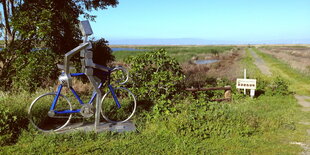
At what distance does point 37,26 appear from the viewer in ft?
25.6

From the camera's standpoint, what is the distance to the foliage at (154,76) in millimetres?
7980

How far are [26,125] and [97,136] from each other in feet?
5.09

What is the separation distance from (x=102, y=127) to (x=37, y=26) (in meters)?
3.63

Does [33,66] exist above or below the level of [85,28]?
below

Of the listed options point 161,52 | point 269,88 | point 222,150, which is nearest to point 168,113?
point 222,150

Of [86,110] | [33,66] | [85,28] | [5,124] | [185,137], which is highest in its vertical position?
[85,28]

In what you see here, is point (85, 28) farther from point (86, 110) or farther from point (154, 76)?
point (154, 76)

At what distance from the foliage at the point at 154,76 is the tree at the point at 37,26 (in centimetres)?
260

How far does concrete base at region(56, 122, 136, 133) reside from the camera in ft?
19.6

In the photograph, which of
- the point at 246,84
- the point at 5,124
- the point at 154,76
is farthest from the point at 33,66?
the point at 246,84

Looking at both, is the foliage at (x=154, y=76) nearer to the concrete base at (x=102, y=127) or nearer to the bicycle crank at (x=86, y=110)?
the concrete base at (x=102, y=127)

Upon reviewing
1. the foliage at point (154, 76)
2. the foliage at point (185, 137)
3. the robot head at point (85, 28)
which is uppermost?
the robot head at point (85, 28)

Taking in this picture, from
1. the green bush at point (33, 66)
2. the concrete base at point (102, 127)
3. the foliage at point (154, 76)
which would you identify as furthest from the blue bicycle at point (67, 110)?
the green bush at point (33, 66)

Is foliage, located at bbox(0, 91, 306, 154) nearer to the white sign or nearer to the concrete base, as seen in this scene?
the concrete base
